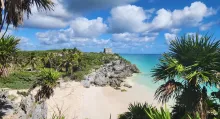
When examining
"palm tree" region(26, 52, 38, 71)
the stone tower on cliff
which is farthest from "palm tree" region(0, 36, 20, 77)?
the stone tower on cliff

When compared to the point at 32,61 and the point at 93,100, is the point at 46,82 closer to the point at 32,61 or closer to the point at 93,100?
the point at 93,100

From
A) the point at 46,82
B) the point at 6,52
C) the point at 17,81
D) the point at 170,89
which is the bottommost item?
the point at 17,81

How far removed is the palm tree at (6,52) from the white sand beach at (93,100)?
46.7 feet

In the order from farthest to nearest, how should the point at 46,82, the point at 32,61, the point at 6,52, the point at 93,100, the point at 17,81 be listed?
1. the point at 32,61
2. the point at 17,81
3. the point at 93,100
4. the point at 46,82
5. the point at 6,52

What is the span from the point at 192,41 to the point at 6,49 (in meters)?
8.59

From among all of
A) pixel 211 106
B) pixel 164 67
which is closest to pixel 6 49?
pixel 164 67

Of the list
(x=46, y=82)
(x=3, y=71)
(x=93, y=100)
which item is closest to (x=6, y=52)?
(x=3, y=71)

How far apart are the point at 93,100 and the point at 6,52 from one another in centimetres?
2590

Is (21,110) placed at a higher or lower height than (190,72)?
lower

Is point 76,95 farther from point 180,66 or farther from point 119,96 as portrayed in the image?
point 180,66

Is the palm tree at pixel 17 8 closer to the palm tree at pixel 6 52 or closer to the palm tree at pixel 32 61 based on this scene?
the palm tree at pixel 6 52

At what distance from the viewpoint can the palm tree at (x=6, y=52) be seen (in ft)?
36.4

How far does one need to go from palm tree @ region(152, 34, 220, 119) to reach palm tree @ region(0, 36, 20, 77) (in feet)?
23.0

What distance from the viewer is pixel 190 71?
975 centimetres
